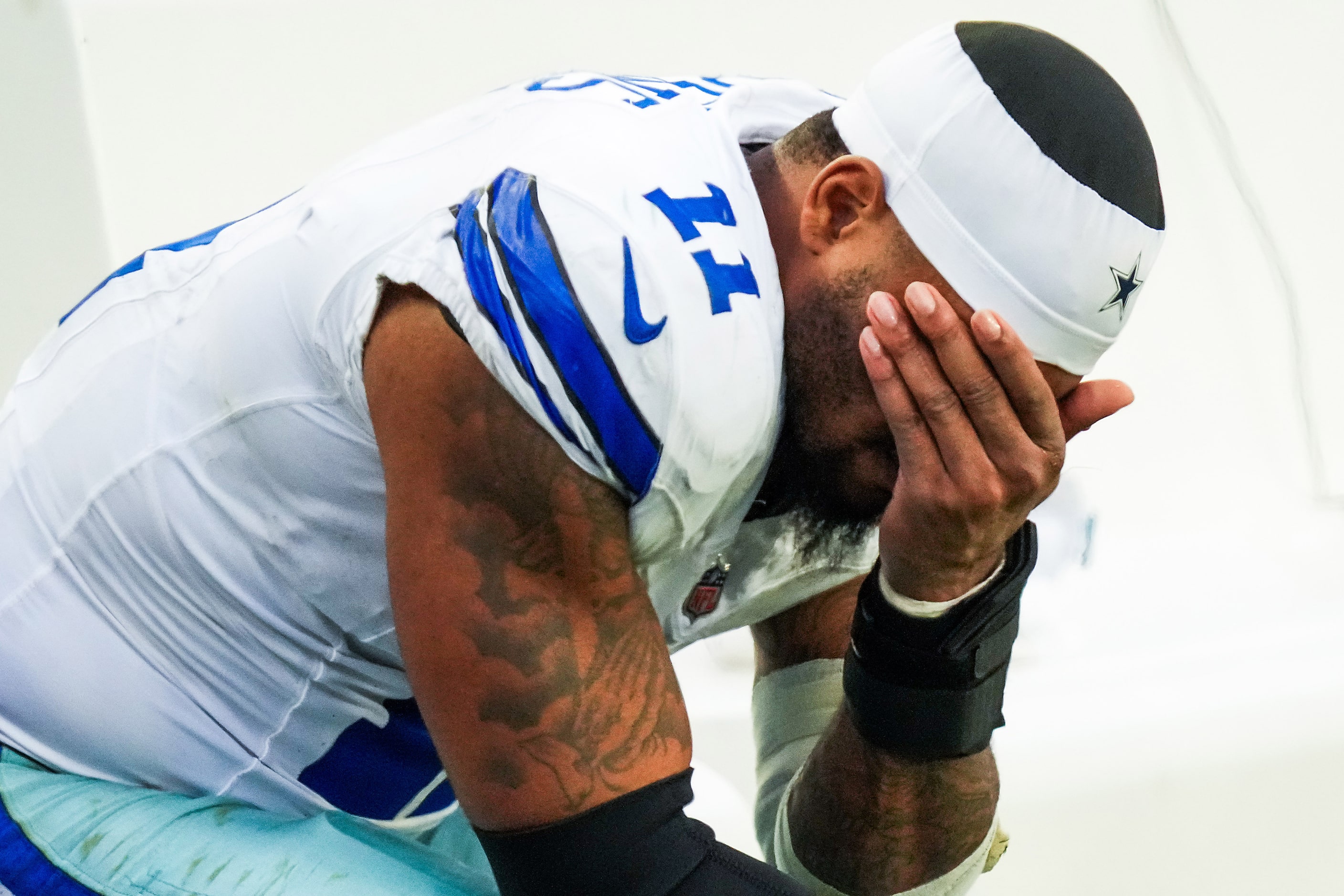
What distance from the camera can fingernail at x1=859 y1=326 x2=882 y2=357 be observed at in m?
0.64

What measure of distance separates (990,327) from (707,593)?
0.27 m

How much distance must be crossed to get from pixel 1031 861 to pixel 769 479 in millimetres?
759

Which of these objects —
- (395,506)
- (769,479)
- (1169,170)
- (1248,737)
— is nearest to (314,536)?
(395,506)

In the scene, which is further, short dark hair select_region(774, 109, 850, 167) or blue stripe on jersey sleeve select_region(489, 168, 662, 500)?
short dark hair select_region(774, 109, 850, 167)

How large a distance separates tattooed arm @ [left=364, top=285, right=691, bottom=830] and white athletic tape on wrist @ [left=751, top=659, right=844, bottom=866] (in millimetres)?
406

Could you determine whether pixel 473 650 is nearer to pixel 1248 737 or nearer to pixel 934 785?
pixel 934 785

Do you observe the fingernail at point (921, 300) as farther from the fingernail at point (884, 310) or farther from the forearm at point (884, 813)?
the forearm at point (884, 813)

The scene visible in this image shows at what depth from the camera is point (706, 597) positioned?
0.83m

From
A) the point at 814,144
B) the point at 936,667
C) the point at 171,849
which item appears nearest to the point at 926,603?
the point at 936,667

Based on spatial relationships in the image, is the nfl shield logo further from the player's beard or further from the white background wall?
the white background wall

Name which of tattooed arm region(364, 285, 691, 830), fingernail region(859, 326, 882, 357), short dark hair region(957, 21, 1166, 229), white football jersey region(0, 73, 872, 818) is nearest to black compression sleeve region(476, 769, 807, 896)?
tattooed arm region(364, 285, 691, 830)

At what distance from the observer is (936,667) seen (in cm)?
80

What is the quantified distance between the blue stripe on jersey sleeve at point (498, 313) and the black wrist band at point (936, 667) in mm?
287

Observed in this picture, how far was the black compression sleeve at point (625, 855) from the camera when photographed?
1.94 ft
